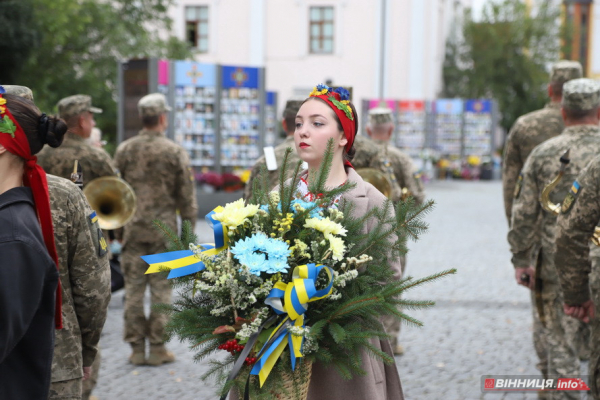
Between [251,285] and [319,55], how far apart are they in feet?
119

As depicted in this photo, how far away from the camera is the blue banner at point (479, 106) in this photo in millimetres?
32406

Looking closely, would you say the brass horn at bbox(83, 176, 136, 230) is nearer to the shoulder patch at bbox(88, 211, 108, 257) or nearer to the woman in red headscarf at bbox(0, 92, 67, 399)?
the shoulder patch at bbox(88, 211, 108, 257)

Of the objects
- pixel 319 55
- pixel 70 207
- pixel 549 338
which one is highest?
pixel 319 55

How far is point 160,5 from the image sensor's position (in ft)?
76.0

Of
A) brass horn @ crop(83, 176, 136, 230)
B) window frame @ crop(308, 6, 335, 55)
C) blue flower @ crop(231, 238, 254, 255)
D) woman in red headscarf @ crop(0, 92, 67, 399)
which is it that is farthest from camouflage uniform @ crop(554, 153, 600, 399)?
window frame @ crop(308, 6, 335, 55)

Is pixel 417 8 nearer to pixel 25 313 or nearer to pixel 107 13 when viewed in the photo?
pixel 107 13

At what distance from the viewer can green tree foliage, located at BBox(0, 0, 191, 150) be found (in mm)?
18938

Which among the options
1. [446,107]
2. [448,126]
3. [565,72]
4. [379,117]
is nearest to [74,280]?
[379,117]

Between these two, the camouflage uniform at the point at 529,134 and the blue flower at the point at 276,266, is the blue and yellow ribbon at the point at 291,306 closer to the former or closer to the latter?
the blue flower at the point at 276,266

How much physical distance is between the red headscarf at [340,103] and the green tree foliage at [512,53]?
40.3 meters

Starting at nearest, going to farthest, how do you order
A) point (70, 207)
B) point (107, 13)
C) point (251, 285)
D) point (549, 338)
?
point (251, 285)
point (70, 207)
point (549, 338)
point (107, 13)

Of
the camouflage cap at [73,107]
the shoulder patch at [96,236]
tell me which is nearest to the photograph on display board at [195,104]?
the camouflage cap at [73,107]

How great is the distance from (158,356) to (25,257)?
4.38m

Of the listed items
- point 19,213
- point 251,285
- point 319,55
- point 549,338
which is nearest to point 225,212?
point 251,285
